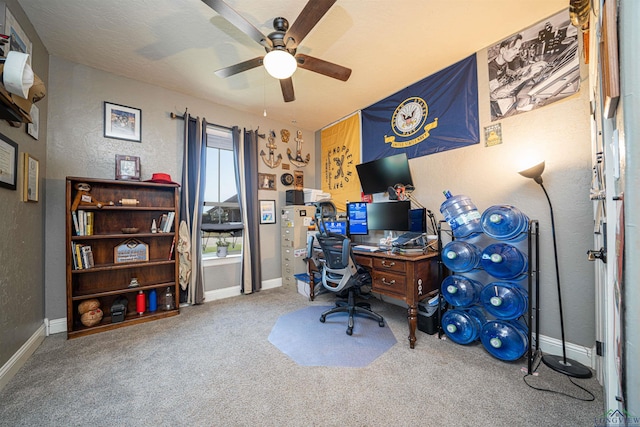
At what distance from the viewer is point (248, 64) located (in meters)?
2.03

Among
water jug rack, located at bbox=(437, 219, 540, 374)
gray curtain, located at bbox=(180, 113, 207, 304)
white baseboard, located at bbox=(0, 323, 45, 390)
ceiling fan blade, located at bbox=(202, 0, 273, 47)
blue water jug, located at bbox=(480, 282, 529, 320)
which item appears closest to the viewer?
ceiling fan blade, located at bbox=(202, 0, 273, 47)

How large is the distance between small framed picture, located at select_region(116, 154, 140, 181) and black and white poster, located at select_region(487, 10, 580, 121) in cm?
383

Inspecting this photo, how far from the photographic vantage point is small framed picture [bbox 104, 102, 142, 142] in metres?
2.66

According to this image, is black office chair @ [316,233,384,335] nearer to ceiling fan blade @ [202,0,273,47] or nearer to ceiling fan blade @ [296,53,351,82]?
ceiling fan blade @ [296,53,351,82]

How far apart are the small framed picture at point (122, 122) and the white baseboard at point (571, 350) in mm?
4554

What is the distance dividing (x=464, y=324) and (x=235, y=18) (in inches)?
116

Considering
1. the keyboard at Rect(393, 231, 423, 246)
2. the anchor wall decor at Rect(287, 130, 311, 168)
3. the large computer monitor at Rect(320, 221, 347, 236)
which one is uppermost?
the anchor wall decor at Rect(287, 130, 311, 168)

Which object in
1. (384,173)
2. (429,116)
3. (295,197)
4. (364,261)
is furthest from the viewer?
(295,197)

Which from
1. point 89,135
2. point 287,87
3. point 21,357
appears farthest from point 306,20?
point 21,357

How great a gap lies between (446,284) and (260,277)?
257 centimetres

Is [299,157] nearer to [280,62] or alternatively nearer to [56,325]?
[280,62]

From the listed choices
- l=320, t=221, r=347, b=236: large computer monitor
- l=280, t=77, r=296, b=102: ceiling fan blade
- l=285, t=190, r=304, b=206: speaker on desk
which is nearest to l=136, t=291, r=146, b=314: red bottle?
l=285, t=190, r=304, b=206: speaker on desk

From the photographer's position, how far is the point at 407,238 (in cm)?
260

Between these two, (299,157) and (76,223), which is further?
(299,157)
